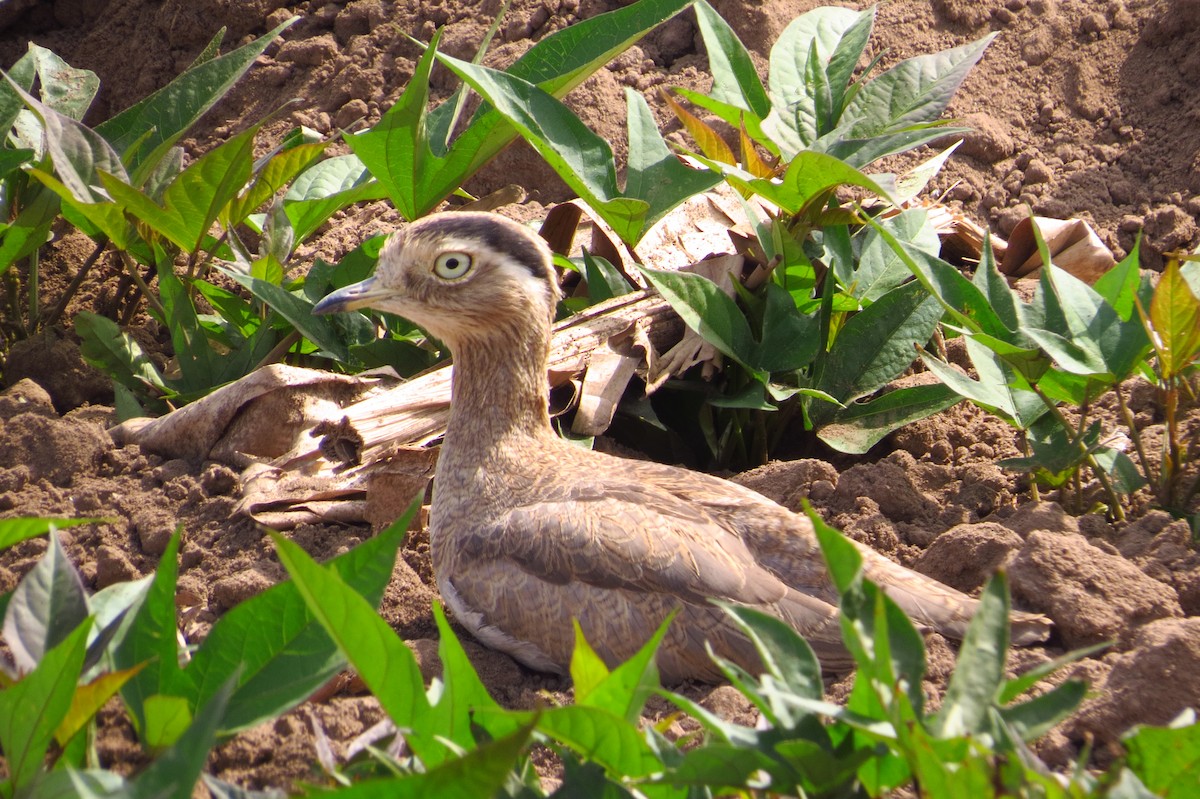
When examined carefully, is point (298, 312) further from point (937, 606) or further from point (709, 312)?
point (937, 606)

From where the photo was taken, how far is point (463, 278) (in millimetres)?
4016

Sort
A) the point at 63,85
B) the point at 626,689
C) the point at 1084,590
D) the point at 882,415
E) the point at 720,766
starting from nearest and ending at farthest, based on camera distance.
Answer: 1. the point at 720,766
2. the point at 626,689
3. the point at 1084,590
4. the point at 882,415
5. the point at 63,85

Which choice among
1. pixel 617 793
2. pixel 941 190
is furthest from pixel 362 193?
pixel 617 793

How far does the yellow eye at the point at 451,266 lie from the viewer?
13.1ft

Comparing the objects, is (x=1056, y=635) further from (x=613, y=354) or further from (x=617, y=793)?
(x=613, y=354)

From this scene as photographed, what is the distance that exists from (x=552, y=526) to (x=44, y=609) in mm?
1601

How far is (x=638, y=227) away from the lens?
177 inches

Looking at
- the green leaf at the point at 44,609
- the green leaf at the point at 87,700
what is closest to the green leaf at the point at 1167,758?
the green leaf at the point at 87,700

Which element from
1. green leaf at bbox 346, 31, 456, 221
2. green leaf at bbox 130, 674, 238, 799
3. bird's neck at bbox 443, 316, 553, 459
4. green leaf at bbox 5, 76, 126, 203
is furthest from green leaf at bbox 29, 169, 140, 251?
green leaf at bbox 130, 674, 238, 799

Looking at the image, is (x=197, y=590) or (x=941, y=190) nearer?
(x=197, y=590)

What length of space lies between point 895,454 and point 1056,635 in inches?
48.1

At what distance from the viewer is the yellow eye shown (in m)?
4.01

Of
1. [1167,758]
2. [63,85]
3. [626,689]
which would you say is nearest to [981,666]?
[1167,758]

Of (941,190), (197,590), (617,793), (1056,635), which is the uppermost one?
(941,190)
